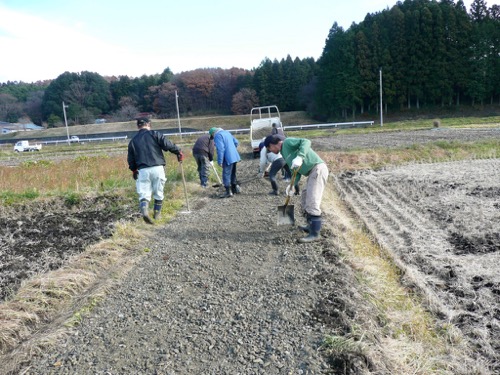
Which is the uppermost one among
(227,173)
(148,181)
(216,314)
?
(148,181)

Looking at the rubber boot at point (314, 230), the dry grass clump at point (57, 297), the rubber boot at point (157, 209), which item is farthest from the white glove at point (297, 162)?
the rubber boot at point (157, 209)

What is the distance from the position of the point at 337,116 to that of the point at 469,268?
133ft

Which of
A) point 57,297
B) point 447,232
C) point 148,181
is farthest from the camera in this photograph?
point 148,181

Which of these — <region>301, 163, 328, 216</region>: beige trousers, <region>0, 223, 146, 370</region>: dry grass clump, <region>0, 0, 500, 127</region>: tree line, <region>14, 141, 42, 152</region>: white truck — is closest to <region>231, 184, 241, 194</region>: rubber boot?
<region>301, 163, 328, 216</region>: beige trousers

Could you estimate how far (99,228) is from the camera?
20.7ft

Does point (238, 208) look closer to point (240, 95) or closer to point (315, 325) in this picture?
point (315, 325)

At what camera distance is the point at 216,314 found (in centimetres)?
320

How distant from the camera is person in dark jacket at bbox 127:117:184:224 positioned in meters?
6.01

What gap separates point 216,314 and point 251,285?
618 mm

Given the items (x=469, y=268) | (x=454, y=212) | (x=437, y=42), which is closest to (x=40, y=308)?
(x=469, y=268)

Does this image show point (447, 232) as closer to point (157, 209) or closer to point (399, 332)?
point (399, 332)

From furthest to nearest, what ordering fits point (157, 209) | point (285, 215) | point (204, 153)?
point (204, 153) < point (157, 209) < point (285, 215)

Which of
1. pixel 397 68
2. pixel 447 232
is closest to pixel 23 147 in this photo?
pixel 397 68

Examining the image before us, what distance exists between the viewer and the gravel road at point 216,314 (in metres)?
2.59
